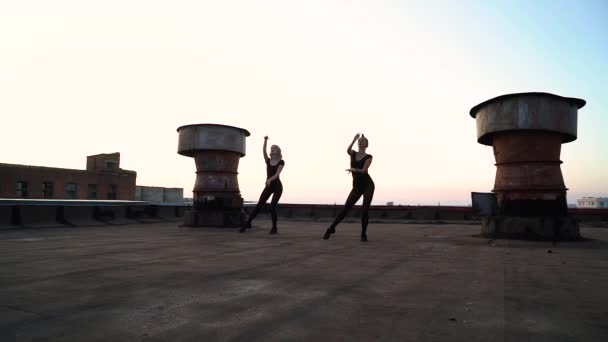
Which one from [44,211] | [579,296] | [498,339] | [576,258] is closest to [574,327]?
[498,339]

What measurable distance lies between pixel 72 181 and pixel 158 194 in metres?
11.8

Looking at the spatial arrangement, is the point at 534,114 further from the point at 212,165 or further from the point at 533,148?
the point at 212,165

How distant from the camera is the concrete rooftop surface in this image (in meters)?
1.87

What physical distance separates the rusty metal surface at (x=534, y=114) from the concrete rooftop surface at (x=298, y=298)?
11.1ft

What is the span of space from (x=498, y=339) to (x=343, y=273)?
5.89 feet

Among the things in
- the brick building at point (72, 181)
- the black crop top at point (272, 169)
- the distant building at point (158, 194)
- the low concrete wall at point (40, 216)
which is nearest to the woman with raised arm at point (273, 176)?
the black crop top at point (272, 169)

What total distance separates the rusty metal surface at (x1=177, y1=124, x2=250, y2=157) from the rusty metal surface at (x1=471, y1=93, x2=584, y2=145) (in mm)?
6675

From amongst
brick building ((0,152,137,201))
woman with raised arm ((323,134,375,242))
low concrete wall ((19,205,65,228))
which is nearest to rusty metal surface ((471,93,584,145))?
woman with raised arm ((323,134,375,242))

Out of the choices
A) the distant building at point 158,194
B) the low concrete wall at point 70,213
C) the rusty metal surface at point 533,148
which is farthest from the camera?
the distant building at point 158,194

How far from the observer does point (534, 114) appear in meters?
7.23

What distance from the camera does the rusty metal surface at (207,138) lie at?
34.4ft

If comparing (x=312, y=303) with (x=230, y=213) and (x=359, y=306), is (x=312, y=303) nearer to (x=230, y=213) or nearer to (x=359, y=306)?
(x=359, y=306)

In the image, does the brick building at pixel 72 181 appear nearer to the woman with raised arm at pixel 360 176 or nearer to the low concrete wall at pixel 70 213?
the low concrete wall at pixel 70 213

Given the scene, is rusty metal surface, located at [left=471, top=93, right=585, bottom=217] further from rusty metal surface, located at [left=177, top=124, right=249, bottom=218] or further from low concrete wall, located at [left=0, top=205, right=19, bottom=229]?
low concrete wall, located at [left=0, top=205, right=19, bottom=229]
